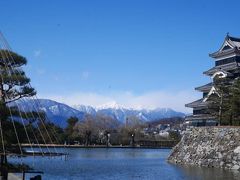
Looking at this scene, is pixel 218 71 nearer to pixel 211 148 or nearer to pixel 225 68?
pixel 225 68

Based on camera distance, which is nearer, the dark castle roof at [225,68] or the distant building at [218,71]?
the dark castle roof at [225,68]

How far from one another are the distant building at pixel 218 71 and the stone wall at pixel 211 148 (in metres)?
8.12

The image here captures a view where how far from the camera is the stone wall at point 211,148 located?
31.9m

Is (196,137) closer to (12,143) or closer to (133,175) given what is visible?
(133,175)

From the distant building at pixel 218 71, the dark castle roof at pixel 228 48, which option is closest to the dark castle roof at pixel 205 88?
the distant building at pixel 218 71

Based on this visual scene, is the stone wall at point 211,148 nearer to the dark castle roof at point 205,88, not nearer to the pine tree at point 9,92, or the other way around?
the dark castle roof at point 205,88

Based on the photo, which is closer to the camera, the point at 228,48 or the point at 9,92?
the point at 9,92

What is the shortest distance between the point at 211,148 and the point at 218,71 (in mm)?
15438

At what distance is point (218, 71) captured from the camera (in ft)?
156

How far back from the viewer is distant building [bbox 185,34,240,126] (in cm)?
4634

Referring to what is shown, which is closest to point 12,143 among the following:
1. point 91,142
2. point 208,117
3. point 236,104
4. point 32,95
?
point 32,95

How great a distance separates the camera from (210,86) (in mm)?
47625

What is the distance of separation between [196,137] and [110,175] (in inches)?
500

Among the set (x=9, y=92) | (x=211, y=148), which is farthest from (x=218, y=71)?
(x=9, y=92)
